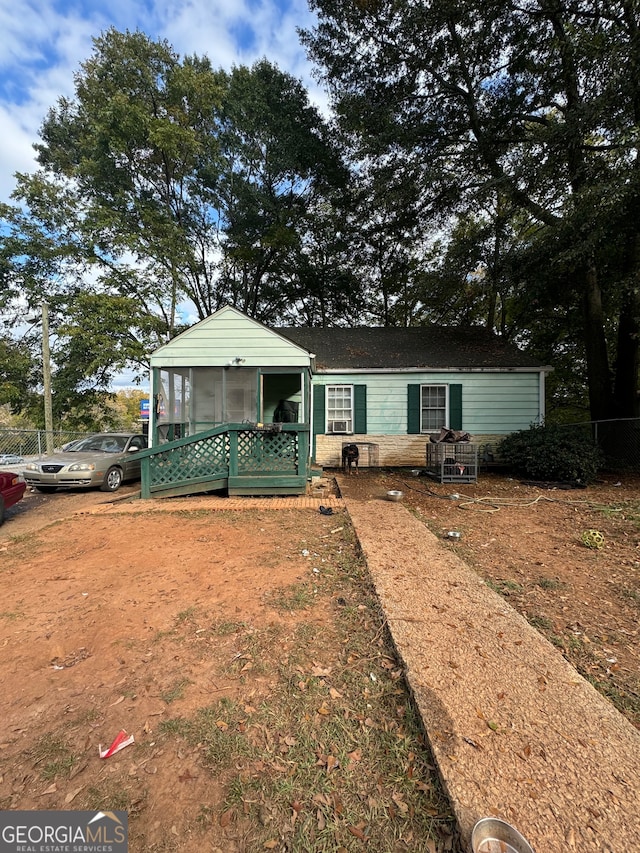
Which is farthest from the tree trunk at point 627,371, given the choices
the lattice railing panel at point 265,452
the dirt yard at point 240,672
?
the lattice railing panel at point 265,452

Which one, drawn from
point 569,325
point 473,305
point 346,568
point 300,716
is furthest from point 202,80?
point 300,716

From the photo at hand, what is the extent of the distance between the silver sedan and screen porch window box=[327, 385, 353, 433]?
5.56 m

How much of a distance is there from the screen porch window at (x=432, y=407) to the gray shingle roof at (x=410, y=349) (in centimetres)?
70

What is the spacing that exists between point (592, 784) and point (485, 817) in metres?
0.57

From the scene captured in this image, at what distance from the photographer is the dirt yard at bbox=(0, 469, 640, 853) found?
1515 millimetres

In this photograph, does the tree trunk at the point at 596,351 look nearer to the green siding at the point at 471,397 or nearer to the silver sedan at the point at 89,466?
the green siding at the point at 471,397

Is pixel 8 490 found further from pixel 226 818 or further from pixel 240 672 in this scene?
pixel 226 818

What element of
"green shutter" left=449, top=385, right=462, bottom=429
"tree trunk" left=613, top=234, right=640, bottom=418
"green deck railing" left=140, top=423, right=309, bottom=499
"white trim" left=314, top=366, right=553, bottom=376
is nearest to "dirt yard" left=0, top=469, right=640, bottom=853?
"green deck railing" left=140, top=423, right=309, bottom=499

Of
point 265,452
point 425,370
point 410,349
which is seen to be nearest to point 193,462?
point 265,452

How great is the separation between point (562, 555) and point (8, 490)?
8.88 m

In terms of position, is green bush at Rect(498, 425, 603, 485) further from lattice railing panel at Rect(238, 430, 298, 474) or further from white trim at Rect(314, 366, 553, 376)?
lattice railing panel at Rect(238, 430, 298, 474)

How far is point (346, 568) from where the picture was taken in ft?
13.0

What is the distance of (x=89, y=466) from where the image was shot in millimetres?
8500

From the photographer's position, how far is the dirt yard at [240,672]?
4.97 feet
